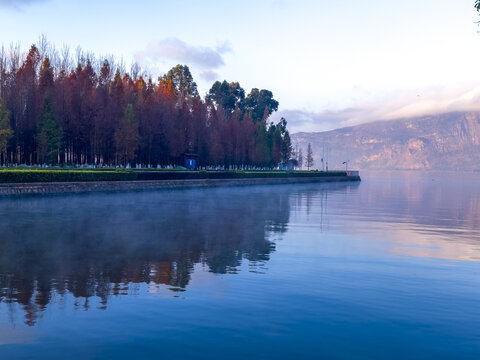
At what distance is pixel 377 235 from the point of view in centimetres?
1931

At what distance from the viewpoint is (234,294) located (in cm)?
932

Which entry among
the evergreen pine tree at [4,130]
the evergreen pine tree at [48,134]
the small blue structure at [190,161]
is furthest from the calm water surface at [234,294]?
the small blue structure at [190,161]

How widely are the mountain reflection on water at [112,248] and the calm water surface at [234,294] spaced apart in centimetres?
5

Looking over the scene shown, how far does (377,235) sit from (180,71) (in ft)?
326

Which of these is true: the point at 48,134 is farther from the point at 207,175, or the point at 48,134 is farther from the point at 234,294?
the point at 234,294

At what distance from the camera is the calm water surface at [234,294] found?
21.9 feet

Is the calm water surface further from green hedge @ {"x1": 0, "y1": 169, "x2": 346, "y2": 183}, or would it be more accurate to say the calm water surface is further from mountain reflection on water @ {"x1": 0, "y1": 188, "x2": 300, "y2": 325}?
green hedge @ {"x1": 0, "y1": 169, "x2": 346, "y2": 183}

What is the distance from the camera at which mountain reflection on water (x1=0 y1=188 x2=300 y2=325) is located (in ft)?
31.9

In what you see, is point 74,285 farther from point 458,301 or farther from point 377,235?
point 377,235

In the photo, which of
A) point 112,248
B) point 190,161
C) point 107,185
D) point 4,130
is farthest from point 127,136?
point 112,248

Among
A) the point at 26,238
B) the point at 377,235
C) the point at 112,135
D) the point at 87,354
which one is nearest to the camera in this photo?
the point at 87,354

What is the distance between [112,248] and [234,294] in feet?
20.9

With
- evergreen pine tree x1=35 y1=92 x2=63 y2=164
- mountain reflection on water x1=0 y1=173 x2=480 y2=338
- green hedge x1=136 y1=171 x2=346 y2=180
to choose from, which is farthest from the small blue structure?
mountain reflection on water x1=0 y1=173 x2=480 y2=338

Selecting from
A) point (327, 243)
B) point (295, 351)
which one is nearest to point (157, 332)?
point (295, 351)
